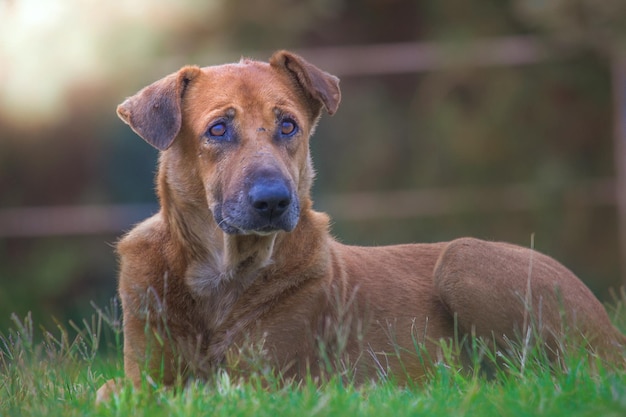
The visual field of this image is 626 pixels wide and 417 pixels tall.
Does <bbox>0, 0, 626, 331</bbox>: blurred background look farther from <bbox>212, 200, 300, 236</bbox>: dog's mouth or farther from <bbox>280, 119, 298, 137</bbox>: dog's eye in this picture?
<bbox>212, 200, 300, 236</bbox>: dog's mouth

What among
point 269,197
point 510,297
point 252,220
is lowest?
point 510,297

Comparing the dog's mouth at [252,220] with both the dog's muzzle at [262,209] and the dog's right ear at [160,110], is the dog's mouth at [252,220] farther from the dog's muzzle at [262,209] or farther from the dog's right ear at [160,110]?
the dog's right ear at [160,110]

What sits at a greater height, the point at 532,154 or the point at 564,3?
the point at 564,3

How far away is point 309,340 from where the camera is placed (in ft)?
15.2

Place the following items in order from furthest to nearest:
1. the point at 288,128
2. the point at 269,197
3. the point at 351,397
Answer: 1. the point at 288,128
2. the point at 269,197
3. the point at 351,397

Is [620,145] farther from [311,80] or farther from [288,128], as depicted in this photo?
[288,128]

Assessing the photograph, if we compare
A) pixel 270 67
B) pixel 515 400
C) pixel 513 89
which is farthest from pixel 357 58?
pixel 515 400

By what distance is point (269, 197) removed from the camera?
175 inches

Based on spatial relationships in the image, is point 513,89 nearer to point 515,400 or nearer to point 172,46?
point 172,46

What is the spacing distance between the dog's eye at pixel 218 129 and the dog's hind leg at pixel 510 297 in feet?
4.59

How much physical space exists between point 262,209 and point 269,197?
0.24 ft

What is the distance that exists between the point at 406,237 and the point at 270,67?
4.80 metres

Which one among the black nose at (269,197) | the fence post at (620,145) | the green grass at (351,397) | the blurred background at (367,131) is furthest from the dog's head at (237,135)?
the fence post at (620,145)

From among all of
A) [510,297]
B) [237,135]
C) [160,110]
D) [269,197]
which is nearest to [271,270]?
[269,197]
